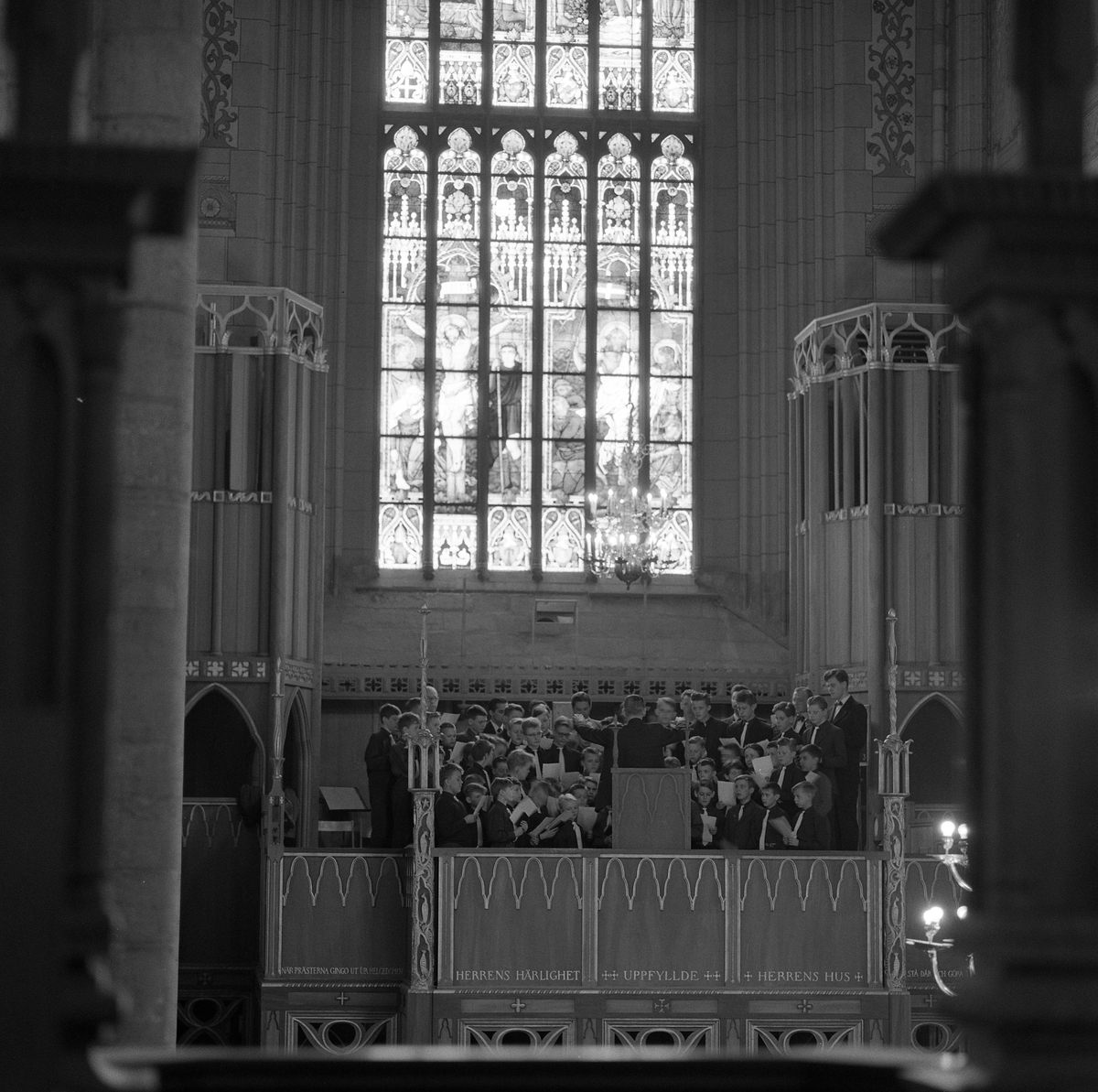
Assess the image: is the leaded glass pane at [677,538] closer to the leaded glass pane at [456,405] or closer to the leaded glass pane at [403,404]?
the leaded glass pane at [456,405]

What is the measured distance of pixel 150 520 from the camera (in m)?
8.66

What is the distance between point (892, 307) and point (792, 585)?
2.86 m

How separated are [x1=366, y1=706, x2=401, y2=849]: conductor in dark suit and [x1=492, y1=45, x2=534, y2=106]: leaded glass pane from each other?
8.35m

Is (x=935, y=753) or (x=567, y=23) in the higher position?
(x=567, y=23)

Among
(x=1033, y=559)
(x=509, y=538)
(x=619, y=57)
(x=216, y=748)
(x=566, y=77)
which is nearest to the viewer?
(x=1033, y=559)

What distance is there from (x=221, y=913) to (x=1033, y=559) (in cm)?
1251

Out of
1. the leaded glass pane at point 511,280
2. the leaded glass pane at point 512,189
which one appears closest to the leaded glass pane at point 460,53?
the leaded glass pane at point 512,189

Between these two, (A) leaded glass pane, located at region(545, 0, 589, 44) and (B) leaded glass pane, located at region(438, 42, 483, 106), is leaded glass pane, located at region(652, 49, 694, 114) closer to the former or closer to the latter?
(A) leaded glass pane, located at region(545, 0, 589, 44)

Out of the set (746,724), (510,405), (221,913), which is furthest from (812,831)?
(510,405)

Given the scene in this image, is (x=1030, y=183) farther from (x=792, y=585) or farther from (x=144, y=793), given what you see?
(x=792, y=585)

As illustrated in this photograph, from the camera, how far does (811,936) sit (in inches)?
564

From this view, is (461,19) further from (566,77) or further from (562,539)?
(562,539)

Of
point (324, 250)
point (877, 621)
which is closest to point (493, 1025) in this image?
point (877, 621)

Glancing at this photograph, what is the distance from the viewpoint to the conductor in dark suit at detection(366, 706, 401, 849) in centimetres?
1533
